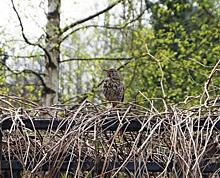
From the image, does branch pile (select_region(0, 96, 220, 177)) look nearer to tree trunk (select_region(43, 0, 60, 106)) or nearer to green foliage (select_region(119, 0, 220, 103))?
tree trunk (select_region(43, 0, 60, 106))

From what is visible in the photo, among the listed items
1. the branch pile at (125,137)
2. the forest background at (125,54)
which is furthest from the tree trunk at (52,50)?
the branch pile at (125,137)

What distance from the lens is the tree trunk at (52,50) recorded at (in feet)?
24.1

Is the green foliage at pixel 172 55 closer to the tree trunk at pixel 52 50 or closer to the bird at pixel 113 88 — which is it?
the tree trunk at pixel 52 50

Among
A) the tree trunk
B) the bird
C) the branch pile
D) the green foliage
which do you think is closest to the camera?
the branch pile

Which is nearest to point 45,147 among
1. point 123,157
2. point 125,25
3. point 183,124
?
point 123,157

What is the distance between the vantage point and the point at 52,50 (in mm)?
7426

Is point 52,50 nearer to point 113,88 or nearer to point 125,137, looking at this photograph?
point 113,88

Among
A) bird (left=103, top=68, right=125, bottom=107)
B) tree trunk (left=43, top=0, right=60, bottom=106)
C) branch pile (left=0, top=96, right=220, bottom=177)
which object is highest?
tree trunk (left=43, top=0, right=60, bottom=106)

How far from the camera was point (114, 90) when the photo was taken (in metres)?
4.07

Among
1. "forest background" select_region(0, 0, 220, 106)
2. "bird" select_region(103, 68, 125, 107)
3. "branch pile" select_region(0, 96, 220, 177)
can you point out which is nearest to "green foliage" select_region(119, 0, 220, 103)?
"forest background" select_region(0, 0, 220, 106)

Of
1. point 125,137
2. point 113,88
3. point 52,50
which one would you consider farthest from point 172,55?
point 125,137

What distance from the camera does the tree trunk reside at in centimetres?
734

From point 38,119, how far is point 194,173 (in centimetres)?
68

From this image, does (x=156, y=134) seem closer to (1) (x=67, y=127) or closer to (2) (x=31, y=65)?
(1) (x=67, y=127)
